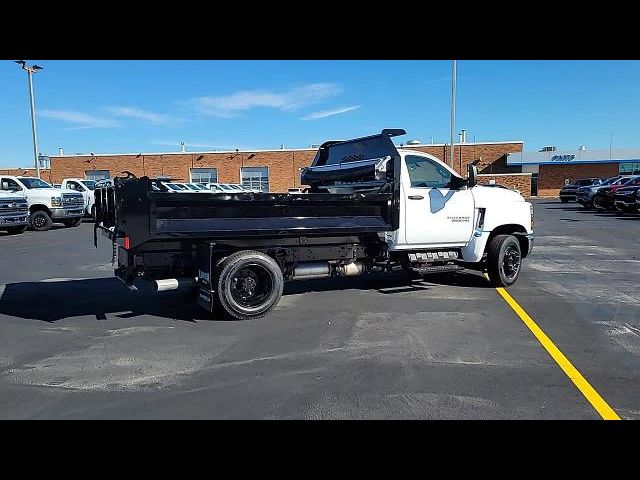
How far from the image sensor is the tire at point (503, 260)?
8729 mm

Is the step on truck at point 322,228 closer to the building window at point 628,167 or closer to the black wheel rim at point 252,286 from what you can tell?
the black wheel rim at point 252,286

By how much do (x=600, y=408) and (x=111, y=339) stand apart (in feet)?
16.8

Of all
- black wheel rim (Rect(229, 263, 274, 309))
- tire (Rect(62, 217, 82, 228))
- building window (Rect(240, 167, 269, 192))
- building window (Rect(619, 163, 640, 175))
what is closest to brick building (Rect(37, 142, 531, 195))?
building window (Rect(240, 167, 269, 192))

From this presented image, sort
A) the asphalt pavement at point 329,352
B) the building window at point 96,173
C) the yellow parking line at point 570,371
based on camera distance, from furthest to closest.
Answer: the building window at point 96,173, the asphalt pavement at point 329,352, the yellow parking line at point 570,371

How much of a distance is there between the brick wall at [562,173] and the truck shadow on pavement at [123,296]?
47.3m

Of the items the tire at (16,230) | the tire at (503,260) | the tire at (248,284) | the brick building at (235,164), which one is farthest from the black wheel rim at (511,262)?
the brick building at (235,164)

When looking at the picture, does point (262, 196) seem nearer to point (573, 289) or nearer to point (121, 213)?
point (121, 213)

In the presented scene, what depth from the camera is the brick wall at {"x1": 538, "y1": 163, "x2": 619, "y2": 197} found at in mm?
51719

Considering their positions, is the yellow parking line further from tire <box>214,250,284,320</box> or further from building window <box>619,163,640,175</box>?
building window <box>619,163,640,175</box>

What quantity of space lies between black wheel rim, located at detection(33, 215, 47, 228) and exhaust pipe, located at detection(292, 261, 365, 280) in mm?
17719

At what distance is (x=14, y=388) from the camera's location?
14.9 feet

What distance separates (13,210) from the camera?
18.6 m

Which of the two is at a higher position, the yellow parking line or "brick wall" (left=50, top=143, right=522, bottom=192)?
"brick wall" (left=50, top=143, right=522, bottom=192)
